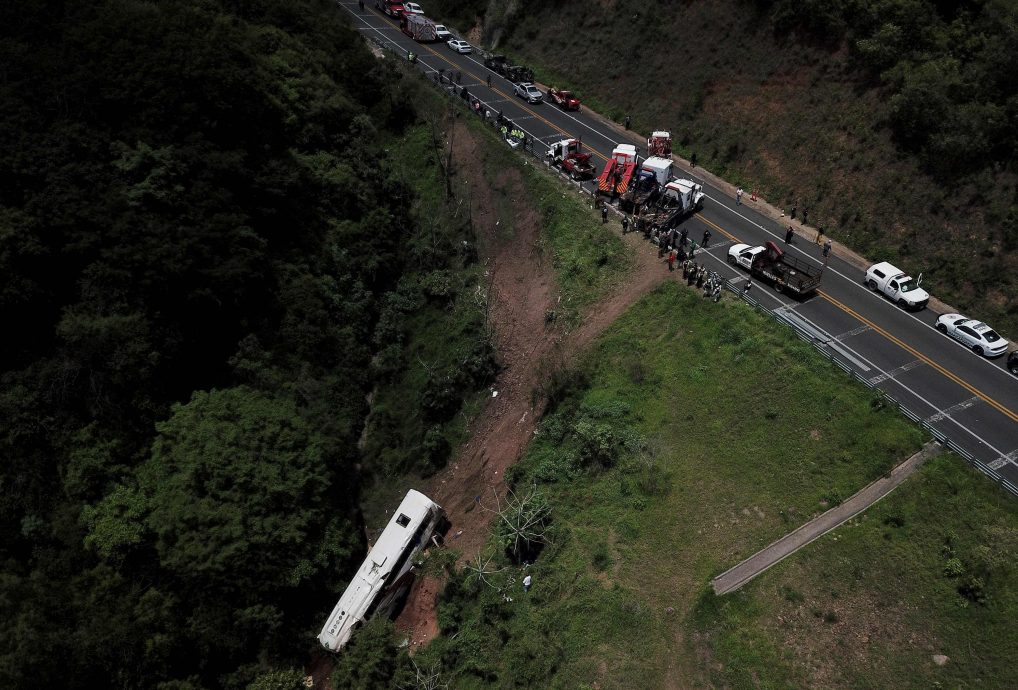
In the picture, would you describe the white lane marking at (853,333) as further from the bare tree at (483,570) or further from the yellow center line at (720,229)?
the bare tree at (483,570)

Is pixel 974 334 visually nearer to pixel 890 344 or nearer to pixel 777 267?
pixel 890 344

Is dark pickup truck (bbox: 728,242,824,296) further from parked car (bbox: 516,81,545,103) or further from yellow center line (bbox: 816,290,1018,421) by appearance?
parked car (bbox: 516,81,545,103)

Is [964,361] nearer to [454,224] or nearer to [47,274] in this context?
[454,224]

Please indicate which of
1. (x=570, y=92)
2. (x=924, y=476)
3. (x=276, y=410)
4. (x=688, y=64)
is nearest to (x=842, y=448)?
(x=924, y=476)

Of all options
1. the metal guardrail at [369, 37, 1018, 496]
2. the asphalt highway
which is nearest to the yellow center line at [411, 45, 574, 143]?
the metal guardrail at [369, 37, 1018, 496]

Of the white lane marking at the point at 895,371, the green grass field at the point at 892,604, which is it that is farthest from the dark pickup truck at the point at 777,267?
the green grass field at the point at 892,604

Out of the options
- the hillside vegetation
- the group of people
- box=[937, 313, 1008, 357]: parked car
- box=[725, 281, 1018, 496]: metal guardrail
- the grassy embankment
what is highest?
the hillside vegetation
